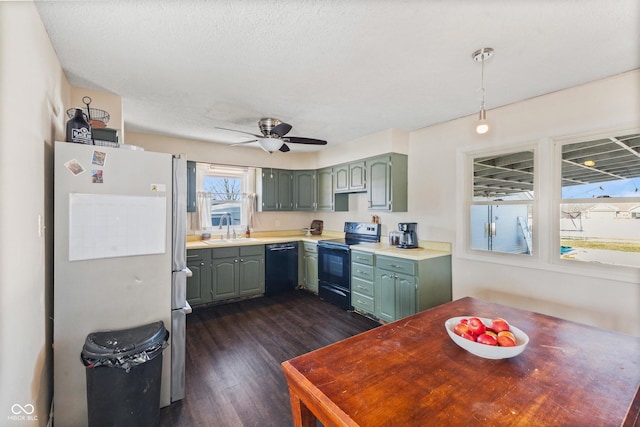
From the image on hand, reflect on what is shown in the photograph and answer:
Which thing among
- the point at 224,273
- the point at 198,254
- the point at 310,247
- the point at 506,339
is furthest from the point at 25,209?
the point at 310,247

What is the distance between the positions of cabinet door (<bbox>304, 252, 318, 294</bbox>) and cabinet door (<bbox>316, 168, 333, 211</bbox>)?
87cm

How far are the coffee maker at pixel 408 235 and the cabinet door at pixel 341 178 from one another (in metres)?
1.15

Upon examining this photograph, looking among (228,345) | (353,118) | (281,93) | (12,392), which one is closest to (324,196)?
(353,118)

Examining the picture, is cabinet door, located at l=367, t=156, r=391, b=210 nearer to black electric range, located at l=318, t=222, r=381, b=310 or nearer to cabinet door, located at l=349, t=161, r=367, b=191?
cabinet door, located at l=349, t=161, r=367, b=191

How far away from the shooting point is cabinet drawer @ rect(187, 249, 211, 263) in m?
3.67

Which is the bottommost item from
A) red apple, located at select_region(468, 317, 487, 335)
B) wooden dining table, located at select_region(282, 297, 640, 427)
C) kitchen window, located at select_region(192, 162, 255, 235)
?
wooden dining table, located at select_region(282, 297, 640, 427)

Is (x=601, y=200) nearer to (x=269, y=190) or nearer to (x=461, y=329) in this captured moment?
(x=461, y=329)

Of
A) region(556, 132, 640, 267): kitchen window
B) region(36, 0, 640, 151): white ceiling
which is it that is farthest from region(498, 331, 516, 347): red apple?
region(556, 132, 640, 267): kitchen window

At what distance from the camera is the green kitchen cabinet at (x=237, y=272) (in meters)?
3.89

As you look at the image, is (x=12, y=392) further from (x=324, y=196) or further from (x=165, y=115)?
(x=324, y=196)

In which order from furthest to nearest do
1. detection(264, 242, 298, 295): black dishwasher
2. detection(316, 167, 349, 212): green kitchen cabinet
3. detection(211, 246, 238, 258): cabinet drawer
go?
detection(316, 167, 349, 212): green kitchen cabinet < detection(264, 242, 298, 295): black dishwasher < detection(211, 246, 238, 258): cabinet drawer

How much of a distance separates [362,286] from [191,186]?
290 cm

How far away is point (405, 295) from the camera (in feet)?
9.93

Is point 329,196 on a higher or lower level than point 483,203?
higher
